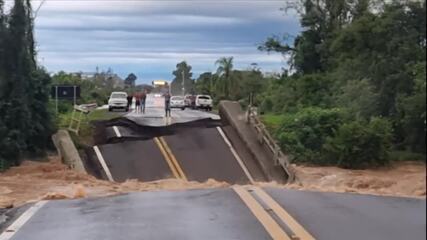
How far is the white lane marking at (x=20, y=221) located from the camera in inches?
371

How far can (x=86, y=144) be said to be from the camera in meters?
31.2


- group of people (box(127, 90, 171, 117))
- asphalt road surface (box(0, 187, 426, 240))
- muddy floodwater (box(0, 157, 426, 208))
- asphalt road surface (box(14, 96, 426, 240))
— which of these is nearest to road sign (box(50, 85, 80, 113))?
group of people (box(127, 90, 171, 117))

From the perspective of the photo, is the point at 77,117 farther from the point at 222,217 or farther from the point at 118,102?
the point at 222,217

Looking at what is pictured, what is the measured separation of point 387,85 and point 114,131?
95.2 feet

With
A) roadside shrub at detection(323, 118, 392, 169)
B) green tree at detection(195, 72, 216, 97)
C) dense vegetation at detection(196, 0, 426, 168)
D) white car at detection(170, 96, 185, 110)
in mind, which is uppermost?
dense vegetation at detection(196, 0, 426, 168)

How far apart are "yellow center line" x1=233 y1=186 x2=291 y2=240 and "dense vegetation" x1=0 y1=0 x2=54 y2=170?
46.3ft

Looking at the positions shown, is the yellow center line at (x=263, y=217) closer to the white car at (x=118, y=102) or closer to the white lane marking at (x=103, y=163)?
the white lane marking at (x=103, y=163)

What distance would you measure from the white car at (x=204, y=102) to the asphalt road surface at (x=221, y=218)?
28791 mm

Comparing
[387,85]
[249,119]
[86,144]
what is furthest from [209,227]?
[86,144]

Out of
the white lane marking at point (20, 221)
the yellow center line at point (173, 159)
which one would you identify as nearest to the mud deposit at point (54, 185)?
the white lane marking at point (20, 221)

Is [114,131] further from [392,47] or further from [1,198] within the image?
[392,47]

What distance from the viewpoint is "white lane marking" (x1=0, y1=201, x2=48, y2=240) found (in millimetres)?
9415

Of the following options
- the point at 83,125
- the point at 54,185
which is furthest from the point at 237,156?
the point at 54,185

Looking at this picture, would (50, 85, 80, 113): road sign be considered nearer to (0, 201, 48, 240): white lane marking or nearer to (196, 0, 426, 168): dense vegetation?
(196, 0, 426, 168): dense vegetation
